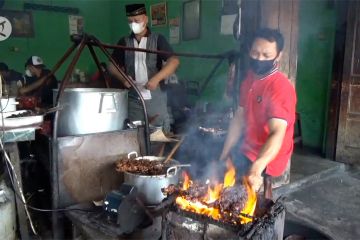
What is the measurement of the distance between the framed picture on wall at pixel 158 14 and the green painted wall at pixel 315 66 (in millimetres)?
4110

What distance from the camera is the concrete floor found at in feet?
13.0

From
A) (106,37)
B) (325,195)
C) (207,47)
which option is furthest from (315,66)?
(106,37)

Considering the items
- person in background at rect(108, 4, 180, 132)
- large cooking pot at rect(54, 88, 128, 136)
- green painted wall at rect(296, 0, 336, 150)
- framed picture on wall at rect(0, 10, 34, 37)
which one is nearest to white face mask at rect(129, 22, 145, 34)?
person in background at rect(108, 4, 180, 132)

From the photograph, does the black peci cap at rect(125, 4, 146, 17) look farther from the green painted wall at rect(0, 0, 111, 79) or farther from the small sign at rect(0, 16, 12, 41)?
the green painted wall at rect(0, 0, 111, 79)

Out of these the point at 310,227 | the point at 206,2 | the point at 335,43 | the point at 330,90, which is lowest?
the point at 310,227

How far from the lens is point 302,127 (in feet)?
22.9

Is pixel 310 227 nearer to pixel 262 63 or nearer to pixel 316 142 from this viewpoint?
pixel 262 63

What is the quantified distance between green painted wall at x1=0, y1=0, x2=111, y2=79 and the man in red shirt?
29.3ft

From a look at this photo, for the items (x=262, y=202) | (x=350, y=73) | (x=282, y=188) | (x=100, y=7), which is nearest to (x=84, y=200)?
(x=262, y=202)

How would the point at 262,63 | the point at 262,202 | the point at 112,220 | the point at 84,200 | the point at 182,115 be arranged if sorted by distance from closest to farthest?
the point at 262,202 < the point at 112,220 < the point at 262,63 < the point at 84,200 < the point at 182,115

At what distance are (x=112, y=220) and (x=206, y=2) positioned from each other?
631cm

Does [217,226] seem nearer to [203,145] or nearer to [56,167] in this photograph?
[56,167]

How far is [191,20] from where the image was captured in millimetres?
8398

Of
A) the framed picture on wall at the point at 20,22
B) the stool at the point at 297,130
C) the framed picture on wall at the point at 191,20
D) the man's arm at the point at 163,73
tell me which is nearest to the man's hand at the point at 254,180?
the man's arm at the point at 163,73
